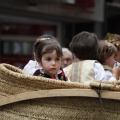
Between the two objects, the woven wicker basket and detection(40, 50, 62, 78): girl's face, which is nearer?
the woven wicker basket

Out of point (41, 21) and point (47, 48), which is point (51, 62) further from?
point (41, 21)

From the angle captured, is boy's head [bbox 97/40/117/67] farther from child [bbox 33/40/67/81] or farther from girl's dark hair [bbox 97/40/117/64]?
child [bbox 33/40/67/81]

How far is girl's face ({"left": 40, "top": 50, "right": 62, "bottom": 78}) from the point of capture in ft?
7.39

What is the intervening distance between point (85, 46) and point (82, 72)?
0.18 m

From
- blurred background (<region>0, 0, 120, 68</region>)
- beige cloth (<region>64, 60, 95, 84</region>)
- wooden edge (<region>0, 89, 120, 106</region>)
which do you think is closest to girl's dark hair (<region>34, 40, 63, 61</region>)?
beige cloth (<region>64, 60, 95, 84</region>)

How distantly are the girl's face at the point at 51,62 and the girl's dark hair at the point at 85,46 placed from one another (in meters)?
0.25

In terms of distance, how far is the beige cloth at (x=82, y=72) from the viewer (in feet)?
7.81

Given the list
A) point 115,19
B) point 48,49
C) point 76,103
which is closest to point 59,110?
point 76,103

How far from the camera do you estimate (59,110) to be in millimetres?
1594

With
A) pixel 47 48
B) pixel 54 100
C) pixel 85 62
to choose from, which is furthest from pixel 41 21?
pixel 54 100

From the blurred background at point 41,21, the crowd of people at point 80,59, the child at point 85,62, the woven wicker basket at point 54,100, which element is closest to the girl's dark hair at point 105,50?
the crowd of people at point 80,59

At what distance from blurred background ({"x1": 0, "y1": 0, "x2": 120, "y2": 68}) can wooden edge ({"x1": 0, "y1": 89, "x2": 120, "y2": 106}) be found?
695 centimetres

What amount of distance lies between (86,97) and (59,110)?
0.46 feet

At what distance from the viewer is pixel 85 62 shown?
2.46 meters
